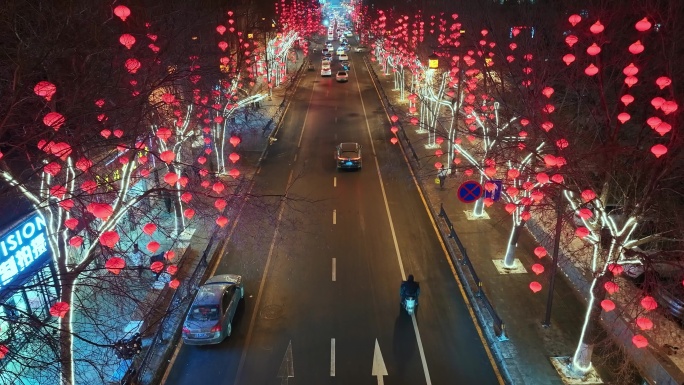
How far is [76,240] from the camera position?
10.4 metres

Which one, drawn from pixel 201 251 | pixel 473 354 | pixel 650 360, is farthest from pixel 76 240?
pixel 650 360

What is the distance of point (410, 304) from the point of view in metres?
15.1

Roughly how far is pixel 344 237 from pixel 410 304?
5.85m

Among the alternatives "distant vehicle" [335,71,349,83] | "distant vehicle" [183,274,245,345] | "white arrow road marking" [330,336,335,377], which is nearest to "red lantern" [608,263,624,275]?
"white arrow road marking" [330,336,335,377]

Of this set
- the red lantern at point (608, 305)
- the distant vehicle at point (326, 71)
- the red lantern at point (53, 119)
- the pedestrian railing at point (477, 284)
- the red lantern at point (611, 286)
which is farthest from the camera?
the distant vehicle at point (326, 71)

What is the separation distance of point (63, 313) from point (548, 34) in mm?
21376

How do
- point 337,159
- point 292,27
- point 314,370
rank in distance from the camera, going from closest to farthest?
point 314,370 < point 337,159 < point 292,27

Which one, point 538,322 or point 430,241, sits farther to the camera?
point 430,241

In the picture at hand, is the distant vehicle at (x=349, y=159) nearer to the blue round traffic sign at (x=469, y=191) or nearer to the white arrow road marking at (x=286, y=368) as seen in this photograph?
the blue round traffic sign at (x=469, y=191)

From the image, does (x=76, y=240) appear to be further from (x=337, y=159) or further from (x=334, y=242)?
(x=337, y=159)

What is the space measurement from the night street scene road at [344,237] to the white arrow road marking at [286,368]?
8 centimetres

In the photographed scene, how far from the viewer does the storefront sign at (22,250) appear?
38.7ft

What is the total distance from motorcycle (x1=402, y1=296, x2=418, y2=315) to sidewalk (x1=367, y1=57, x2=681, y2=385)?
6.76 feet

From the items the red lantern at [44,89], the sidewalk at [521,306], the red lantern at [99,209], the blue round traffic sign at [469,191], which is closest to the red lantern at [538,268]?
the sidewalk at [521,306]
